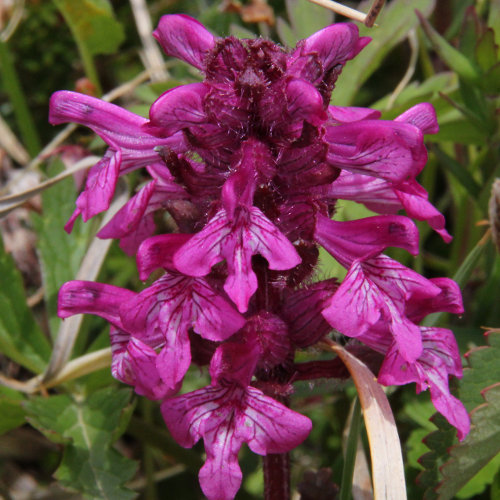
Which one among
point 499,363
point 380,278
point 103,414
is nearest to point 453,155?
point 499,363

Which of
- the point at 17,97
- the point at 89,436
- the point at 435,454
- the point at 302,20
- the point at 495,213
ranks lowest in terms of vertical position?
the point at 89,436

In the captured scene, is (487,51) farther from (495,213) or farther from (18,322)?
(18,322)

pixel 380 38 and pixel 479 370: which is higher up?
pixel 380 38

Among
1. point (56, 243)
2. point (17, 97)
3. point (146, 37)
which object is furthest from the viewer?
point (146, 37)

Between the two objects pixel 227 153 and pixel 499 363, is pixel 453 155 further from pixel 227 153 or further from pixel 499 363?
pixel 227 153

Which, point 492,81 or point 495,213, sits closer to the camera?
point 495,213

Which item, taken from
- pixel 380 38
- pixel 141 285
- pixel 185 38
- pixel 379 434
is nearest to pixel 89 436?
pixel 141 285

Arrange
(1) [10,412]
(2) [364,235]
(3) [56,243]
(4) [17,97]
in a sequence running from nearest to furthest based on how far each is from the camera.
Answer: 1. (2) [364,235]
2. (1) [10,412]
3. (3) [56,243]
4. (4) [17,97]

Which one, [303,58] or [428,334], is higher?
[303,58]
